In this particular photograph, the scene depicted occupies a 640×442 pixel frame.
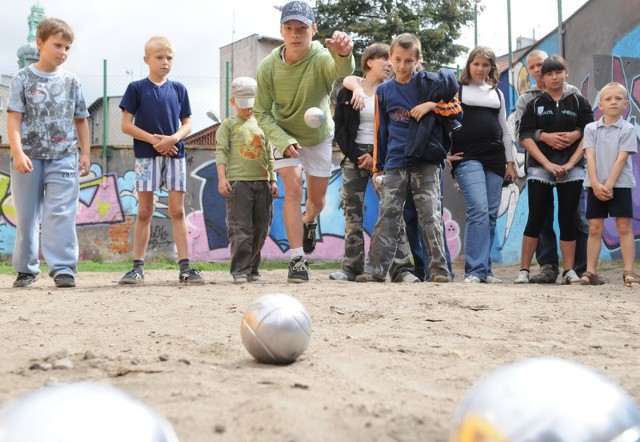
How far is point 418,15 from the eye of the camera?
29.8 meters

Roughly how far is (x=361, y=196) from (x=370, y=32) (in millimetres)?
23475

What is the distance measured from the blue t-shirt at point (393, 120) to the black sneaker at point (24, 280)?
2.97 meters

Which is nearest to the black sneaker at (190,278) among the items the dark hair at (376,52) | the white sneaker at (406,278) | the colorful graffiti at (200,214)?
the white sneaker at (406,278)

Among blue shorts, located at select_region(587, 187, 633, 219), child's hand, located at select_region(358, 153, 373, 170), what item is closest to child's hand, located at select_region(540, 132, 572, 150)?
blue shorts, located at select_region(587, 187, 633, 219)

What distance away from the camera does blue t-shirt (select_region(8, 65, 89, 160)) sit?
18.9 feet

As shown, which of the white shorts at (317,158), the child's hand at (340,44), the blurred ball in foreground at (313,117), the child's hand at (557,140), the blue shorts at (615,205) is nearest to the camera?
the child's hand at (340,44)

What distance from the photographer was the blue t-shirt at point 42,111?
5758 mm

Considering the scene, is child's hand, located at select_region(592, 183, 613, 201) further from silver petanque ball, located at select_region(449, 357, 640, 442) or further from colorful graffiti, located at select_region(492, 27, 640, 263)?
silver petanque ball, located at select_region(449, 357, 640, 442)

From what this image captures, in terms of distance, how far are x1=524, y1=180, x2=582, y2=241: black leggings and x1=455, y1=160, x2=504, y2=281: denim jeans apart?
1.46 feet

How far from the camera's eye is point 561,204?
21.3ft

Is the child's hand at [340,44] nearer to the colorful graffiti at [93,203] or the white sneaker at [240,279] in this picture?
the white sneaker at [240,279]

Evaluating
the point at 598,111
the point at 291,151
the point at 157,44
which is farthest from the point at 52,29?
the point at 598,111

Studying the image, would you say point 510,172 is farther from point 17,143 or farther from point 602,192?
point 17,143

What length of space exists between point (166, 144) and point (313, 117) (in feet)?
4.01
